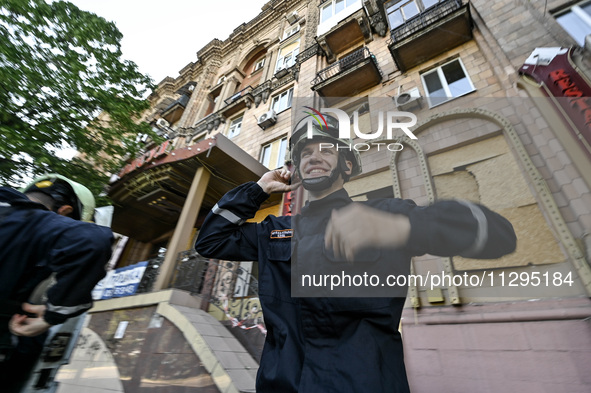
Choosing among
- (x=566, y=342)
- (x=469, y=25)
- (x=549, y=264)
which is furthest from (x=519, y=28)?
(x=566, y=342)

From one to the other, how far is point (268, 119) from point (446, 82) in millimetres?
6549

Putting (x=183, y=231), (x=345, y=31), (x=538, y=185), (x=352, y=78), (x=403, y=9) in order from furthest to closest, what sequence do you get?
(x=345, y=31), (x=403, y=9), (x=352, y=78), (x=183, y=231), (x=538, y=185)

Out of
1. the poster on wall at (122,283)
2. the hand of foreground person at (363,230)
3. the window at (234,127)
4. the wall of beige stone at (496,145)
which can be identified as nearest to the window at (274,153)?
the wall of beige stone at (496,145)

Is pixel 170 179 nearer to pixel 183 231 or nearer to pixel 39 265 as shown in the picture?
pixel 183 231

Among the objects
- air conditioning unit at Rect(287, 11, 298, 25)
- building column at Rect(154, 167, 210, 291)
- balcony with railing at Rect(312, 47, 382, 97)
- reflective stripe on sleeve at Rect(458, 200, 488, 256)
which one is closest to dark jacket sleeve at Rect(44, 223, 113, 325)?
reflective stripe on sleeve at Rect(458, 200, 488, 256)

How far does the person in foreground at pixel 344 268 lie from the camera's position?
0.97m

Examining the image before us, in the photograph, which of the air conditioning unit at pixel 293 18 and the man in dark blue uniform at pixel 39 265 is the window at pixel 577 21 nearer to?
the man in dark blue uniform at pixel 39 265

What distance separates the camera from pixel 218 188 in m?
8.39

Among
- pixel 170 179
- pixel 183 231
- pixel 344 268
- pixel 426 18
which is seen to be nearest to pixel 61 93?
pixel 170 179

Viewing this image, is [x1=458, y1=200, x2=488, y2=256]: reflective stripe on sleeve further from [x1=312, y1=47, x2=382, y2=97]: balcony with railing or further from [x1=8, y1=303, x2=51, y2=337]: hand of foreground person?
[x1=312, y1=47, x2=382, y2=97]: balcony with railing

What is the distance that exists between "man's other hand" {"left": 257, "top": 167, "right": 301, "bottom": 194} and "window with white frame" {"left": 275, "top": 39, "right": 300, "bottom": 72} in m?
12.6

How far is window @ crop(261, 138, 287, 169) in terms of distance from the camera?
9320 mm

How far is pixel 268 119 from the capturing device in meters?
10.3

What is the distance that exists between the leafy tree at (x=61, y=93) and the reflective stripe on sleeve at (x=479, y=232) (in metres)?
8.67
